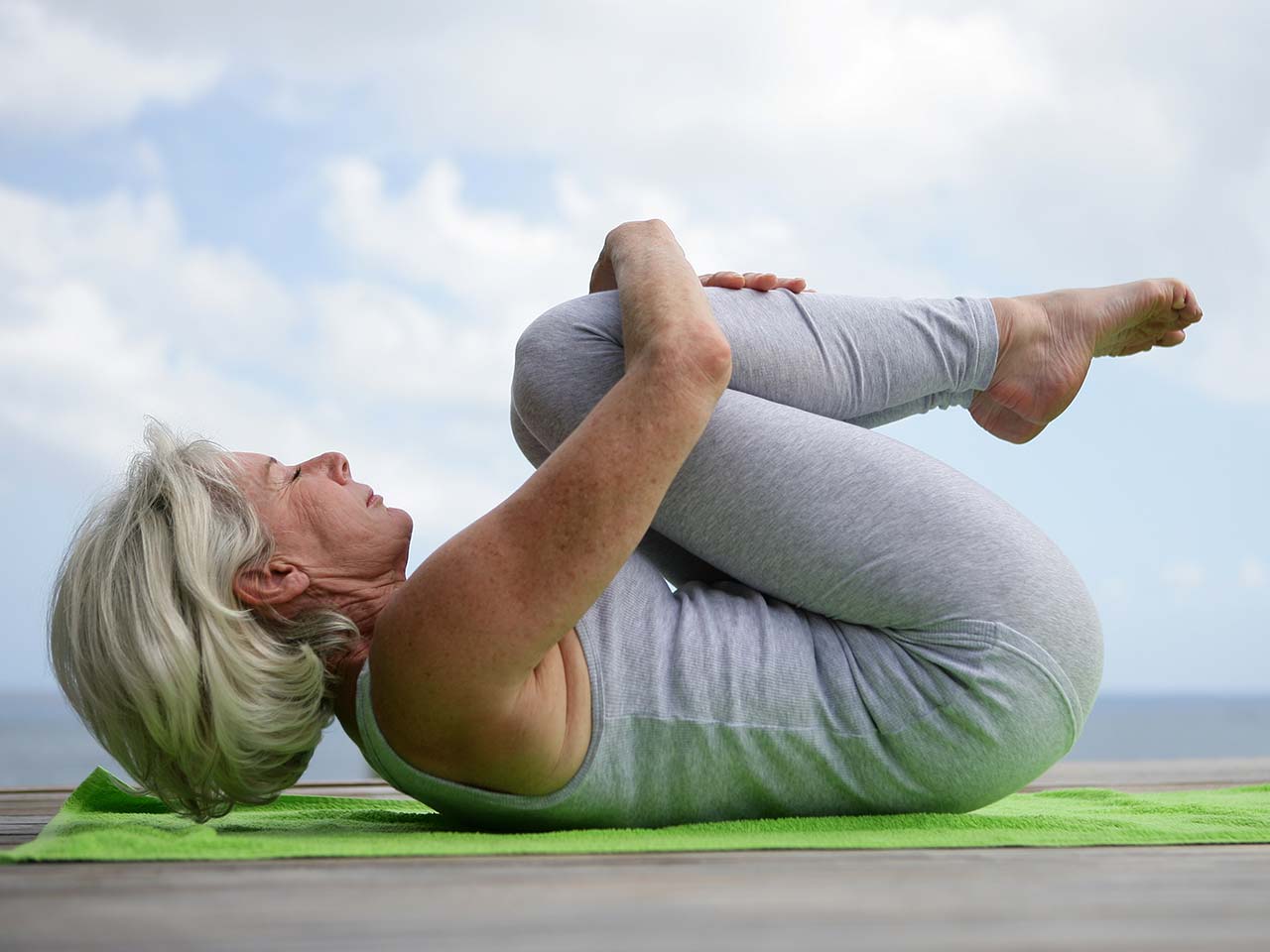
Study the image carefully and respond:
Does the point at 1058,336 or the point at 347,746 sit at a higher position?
the point at 1058,336

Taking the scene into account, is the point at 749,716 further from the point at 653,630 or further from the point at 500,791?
the point at 500,791

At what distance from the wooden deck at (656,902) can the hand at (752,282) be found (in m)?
0.75

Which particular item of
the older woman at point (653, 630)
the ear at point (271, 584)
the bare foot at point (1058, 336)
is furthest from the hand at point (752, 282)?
the ear at point (271, 584)

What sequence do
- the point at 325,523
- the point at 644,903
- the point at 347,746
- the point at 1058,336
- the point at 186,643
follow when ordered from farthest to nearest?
1. the point at 347,746
2. the point at 1058,336
3. the point at 325,523
4. the point at 186,643
5. the point at 644,903

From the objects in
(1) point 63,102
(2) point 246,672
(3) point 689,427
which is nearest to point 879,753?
(3) point 689,427

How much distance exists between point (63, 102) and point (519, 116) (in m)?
8.15

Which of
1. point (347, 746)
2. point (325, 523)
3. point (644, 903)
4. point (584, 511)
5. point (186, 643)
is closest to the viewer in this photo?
point (644, 903)

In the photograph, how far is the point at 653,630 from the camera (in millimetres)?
1270

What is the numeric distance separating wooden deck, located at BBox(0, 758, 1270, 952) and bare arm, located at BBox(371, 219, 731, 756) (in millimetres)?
176

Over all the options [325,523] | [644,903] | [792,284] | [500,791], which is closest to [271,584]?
[325,523]

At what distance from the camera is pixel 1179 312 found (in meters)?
1.74

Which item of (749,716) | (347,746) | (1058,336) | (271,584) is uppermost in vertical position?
(1058,336)

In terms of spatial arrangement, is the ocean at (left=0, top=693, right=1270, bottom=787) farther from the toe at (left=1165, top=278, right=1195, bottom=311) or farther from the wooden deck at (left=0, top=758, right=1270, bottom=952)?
the wooden deck at (left=0, top=758, right=1270, bottom=952)

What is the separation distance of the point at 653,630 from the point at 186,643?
51 cm
